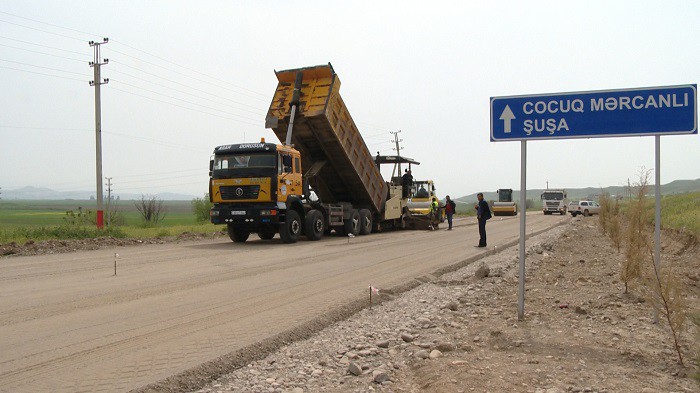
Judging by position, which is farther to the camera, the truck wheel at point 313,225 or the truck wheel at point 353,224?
the truck wheel at point 353,224

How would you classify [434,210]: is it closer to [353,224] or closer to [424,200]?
[424,200]

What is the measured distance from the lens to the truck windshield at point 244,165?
1817 centimetres

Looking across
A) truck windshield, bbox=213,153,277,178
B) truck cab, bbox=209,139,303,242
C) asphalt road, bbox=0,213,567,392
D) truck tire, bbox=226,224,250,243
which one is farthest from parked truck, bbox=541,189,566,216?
truck windshield, bbox=213,153,277,178

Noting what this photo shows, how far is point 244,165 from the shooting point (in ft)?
60.4

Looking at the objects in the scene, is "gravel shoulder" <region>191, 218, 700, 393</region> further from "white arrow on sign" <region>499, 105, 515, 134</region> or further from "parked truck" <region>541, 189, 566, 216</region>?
"parked truck" <region>541, 189, 566, 216</region>

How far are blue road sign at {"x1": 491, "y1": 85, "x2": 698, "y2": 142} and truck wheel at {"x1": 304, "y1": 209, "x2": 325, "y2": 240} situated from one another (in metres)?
13.7

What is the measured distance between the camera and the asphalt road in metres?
5.17

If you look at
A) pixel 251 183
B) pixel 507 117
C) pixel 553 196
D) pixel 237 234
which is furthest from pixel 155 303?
pixel 553 196

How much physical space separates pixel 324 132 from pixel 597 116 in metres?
13.9

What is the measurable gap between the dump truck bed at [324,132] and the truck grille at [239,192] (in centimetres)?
256

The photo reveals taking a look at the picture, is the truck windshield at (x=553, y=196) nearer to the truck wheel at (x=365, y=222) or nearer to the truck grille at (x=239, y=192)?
the truck wheel at (x=365, y=222)

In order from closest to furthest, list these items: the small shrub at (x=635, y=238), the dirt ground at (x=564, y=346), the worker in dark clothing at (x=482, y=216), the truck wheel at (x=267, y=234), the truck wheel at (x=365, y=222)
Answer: the dirt ground at (x=564, y=346), the small shrub at (x=635, y=238), the worker in dark clothing at (x=482, y=216), the truck wheel at (x=267, y=234), the truck wheel at (x=365, y=222)

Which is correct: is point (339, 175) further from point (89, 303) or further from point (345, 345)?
point (345, 345)

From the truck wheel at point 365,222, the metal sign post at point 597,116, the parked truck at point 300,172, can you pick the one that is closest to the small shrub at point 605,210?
the parked truck at point 300,172
